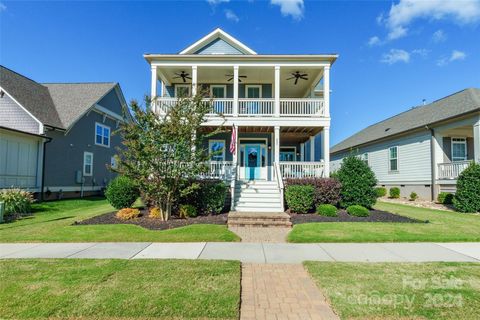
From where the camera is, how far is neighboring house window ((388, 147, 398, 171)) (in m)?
20.6

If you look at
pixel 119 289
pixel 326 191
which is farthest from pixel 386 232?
pixel 119 289

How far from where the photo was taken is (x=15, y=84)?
17.7 m

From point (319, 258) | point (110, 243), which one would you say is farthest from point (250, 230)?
point (110, 243)

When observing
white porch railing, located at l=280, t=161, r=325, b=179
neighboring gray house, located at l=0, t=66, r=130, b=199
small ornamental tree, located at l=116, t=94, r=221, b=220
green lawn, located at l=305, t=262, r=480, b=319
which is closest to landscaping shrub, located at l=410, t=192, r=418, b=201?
white porch railing, located at l=280, t=161, r=325, b=179

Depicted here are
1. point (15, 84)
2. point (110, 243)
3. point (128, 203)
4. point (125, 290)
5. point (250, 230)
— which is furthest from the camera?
point (15, 84)

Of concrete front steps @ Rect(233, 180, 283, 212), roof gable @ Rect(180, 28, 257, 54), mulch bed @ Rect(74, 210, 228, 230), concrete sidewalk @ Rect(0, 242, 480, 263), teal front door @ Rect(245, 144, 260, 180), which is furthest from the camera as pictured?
teal front door @ Rect(245, 144, 260, 180)

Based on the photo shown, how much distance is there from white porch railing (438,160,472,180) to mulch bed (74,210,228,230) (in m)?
13.3

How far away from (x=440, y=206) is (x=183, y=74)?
1558 cm

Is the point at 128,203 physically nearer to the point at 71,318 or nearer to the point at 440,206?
the point at 71,318

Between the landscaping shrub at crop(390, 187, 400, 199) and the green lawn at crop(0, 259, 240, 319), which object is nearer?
the green lawn at crop(0, 259, 240, 319)

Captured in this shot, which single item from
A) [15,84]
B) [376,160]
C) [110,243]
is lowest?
[110,243]

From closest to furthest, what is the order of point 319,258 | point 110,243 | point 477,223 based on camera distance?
point 319,258, point 110,243, point 477,223

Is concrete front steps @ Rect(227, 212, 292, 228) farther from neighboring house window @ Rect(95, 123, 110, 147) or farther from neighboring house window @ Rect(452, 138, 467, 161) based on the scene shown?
neighboring house window @ Rect(95, 123, 110, 147)

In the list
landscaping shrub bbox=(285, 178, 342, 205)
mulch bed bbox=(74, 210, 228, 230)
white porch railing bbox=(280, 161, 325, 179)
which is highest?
white porch railing bbox=(280, 161, 325, 179)
